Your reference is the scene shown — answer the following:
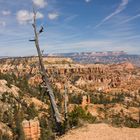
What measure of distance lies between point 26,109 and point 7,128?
27.3m

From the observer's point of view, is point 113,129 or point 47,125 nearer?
point 113,129

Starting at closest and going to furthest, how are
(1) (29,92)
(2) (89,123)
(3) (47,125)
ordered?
(2) (89,123)
(3) (47,125)
(1) (29,92)

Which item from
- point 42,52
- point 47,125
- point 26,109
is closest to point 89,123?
point 42,52

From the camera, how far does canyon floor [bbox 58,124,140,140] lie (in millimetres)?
24625

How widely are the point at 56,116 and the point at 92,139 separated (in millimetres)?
7685

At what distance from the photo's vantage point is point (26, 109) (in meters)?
146

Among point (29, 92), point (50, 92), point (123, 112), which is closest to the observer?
point (50, 92)

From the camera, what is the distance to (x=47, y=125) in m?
118

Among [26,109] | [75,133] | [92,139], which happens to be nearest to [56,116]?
[75,133]

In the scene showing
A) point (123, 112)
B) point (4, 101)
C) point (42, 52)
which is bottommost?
point (123, 112)

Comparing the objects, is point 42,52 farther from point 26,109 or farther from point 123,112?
point 123,112

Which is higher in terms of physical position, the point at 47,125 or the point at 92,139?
the point at 92,139

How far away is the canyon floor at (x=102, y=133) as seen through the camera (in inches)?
969

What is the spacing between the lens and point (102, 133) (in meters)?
25.6
